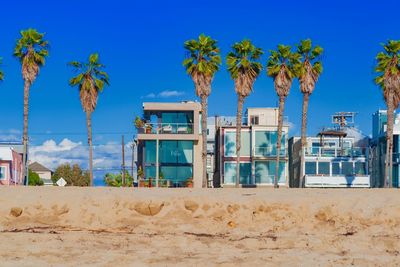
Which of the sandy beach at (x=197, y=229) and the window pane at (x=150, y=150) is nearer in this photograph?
the sandy beach at (x=197, y=229)

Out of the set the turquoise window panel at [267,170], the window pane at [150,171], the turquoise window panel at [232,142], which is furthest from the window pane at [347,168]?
the window pane at [150,171]

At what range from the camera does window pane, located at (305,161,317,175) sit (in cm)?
5791

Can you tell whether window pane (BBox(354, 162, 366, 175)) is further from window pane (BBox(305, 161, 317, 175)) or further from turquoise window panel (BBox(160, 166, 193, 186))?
turquoise window panel (BBox(160, 166, 193, 186))

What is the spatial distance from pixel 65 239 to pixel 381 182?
147 feet

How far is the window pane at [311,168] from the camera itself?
190 feet

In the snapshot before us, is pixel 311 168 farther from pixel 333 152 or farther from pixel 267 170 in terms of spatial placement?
pixel 267 170

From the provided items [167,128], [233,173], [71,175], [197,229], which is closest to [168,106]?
[167,128]

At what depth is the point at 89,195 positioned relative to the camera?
2355 cm

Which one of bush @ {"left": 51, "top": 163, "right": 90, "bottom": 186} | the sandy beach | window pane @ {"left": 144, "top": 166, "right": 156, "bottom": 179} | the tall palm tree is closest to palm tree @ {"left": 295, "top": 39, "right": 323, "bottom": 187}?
the tall palm tree

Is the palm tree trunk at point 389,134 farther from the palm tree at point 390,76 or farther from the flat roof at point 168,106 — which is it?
the flat roof at point 168,106

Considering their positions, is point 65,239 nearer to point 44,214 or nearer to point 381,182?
point 44,214

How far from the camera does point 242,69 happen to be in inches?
1918

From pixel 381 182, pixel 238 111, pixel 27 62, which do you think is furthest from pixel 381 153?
pixel 27 62

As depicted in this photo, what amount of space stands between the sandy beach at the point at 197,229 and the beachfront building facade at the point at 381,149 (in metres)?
33.7
